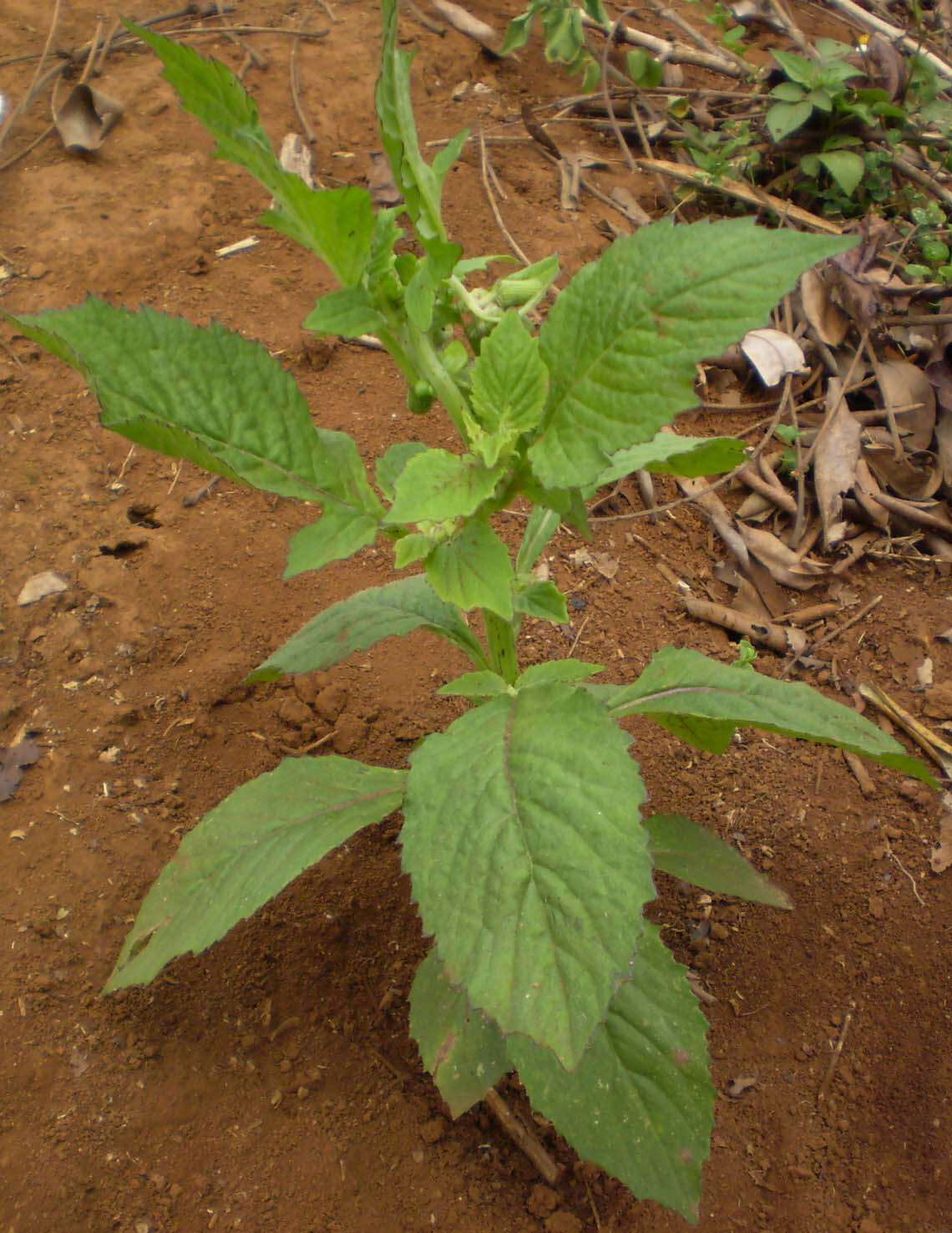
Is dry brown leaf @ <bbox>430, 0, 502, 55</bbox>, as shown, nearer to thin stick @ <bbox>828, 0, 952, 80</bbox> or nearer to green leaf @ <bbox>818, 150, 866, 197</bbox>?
thin stick @ <bbox>828, 0, 952, 80</bbox>

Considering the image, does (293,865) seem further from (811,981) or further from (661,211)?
(661,211)

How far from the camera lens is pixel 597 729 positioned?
4.69ft

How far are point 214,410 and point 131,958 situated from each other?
105 cm

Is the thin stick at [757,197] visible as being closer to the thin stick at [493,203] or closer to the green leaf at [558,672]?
the thin stick at [493,203]

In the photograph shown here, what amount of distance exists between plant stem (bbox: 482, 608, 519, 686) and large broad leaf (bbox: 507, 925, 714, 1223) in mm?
537

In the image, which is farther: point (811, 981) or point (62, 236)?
point (62, 236)

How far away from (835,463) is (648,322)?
1.71 meters

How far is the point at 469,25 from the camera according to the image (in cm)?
424

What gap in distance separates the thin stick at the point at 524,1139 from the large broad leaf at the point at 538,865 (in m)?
0.68

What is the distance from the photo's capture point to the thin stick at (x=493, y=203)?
334 cm

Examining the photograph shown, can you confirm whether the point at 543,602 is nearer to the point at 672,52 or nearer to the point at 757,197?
the point at 757,197

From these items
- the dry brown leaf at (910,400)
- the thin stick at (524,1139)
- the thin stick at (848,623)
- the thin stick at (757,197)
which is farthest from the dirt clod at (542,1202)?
the thin stick at (757,197)

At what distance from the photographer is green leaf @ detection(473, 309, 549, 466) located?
143cm

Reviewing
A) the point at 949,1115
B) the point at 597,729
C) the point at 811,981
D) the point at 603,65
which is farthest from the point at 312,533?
the point at 603,65
